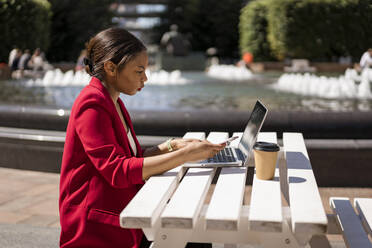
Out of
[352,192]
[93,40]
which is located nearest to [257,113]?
[93,40]

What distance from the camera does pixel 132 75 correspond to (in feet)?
7.37

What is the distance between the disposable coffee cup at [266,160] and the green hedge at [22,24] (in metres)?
23.3

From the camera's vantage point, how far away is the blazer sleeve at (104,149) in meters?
2.06

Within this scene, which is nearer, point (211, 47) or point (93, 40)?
point (93, 40)

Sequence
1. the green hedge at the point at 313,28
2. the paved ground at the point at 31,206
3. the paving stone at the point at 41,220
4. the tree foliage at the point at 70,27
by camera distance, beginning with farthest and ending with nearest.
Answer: the tree foliage at the point at 70,27
the green hedge at the point at 313,28
the paving stone at the point at 41,220
the paved ground at the point at 31,206

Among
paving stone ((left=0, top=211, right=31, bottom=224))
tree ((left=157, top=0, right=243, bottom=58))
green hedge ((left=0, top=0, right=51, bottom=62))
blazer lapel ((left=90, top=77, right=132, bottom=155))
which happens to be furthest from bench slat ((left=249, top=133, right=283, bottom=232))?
tree ((left=157, top=0, right=243, bottom=58))

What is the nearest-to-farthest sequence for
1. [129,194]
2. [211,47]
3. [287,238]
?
1. [287,238]
2. [129,194]
3. [211,47]

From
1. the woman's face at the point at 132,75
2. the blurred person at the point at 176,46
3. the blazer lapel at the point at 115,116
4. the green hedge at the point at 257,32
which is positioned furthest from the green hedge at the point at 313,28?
the blazer lapel at the point at 115,116

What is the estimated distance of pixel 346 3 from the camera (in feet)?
74.6

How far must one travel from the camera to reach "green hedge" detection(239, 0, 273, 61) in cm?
2910

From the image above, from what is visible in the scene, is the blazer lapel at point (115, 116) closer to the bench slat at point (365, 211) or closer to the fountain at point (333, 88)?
the bench slat at point (365, 211)

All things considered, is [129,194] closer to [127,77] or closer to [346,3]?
[127,77]

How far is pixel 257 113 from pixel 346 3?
22088 millimetres

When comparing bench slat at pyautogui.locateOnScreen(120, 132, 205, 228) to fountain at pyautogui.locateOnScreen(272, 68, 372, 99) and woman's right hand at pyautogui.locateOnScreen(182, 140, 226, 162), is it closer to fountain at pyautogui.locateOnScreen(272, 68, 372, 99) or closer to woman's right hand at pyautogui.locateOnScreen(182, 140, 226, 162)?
woman's right hand at pyautogui.locateOnScreen(182, 140, 226, 162)
